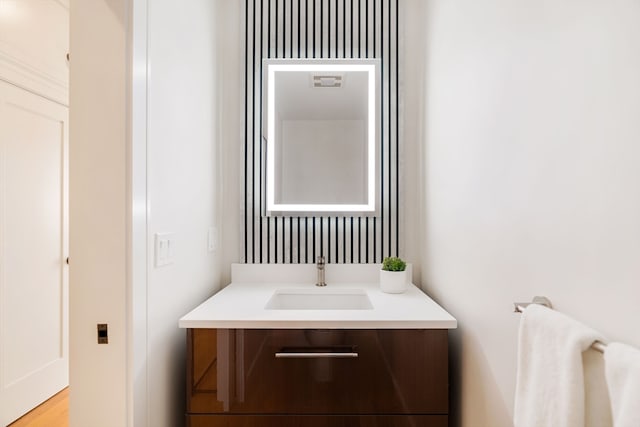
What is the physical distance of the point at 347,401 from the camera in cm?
116

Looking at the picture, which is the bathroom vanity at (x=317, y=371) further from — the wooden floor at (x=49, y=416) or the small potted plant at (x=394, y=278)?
the wooden floor at (x=49, y=416)

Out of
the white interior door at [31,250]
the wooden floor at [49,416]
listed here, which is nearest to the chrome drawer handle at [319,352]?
the wooden floor at [49,416]

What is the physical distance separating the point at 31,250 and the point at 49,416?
0.96 meters

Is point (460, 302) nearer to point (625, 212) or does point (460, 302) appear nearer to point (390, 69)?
point (625, 212)

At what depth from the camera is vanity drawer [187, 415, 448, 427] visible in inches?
45.5

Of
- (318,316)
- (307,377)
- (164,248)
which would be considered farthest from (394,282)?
(164,248)

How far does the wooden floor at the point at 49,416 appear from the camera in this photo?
1934 mm

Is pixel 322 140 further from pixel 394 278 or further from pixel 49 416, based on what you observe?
pixel 49 416

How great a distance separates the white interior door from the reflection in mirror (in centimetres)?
148

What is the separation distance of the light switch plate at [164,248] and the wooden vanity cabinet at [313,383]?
9.9 inches

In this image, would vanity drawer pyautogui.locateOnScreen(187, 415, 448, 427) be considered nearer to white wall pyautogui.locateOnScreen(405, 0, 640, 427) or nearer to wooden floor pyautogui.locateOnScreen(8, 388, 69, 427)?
white wall pyautogui.locateOnScreen(405, 0, 640, 427)

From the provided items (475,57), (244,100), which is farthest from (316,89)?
(475,57)

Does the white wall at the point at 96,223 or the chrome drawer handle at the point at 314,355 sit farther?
the chrome drawer handle at the point at 314,355

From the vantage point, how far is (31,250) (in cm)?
207
